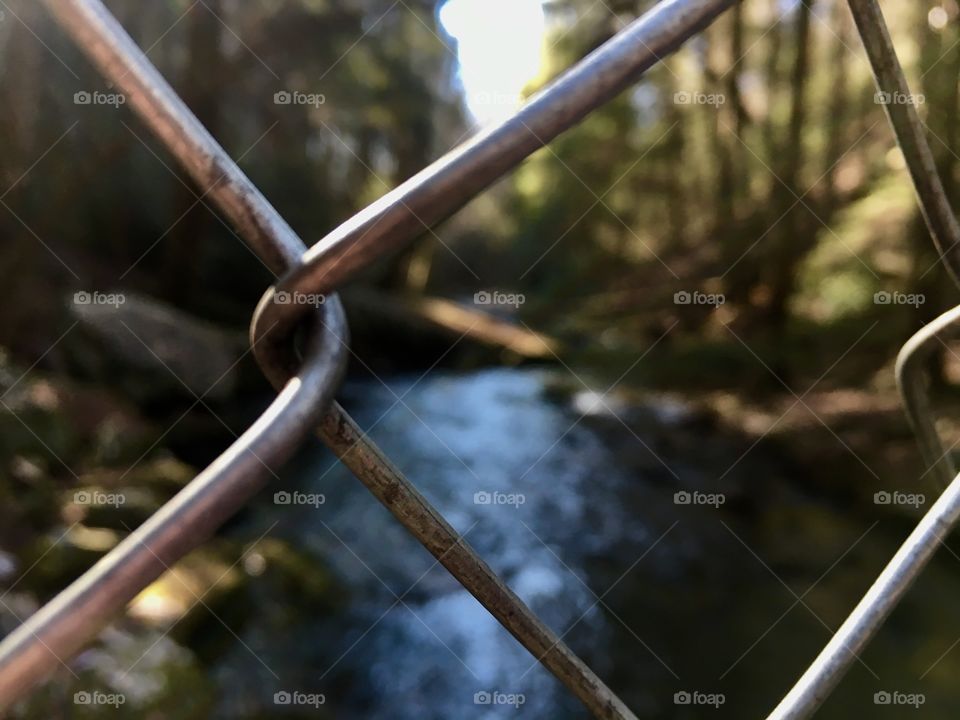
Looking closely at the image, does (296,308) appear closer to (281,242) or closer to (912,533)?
(281,242)

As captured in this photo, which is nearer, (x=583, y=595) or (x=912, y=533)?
(x=912, y=533)

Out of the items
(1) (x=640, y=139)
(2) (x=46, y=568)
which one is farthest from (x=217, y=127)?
(1) (x=640, y=139)

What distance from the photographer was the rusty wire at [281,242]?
296 millimetres

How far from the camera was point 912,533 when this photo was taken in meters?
0.56

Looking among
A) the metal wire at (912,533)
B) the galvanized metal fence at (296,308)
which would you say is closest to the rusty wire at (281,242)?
the galvanized metal fence at (296,308)

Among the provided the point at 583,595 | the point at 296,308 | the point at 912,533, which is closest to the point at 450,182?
the point at 296,308

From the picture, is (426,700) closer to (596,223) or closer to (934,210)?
(934,210)

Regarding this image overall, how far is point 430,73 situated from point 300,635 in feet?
33.8

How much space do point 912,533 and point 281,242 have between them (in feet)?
1.81

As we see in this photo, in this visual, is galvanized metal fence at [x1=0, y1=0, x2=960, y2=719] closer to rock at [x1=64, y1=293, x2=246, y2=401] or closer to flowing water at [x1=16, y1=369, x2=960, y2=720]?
flowing water at [x1=16, y1=369, x2=960, y2=720]

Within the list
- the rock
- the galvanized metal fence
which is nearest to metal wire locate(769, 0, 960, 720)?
the galvanized metal fence

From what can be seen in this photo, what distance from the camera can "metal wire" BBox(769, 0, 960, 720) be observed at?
549 mm

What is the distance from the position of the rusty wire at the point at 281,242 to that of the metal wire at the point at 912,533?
247 mm

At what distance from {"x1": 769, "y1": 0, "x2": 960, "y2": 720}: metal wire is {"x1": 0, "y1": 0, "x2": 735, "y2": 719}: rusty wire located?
0.25 m
